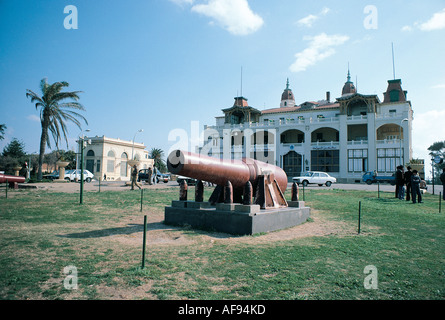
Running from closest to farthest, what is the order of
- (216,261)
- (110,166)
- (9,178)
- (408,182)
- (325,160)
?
(216,261) < (408,182) < (9,178) < (325,160) < (110,166)

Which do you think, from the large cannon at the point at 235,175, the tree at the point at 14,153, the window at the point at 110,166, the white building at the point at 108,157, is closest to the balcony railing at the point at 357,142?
the white building at the point at 108,157

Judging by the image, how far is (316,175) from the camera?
30062 mm

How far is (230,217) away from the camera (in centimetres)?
648

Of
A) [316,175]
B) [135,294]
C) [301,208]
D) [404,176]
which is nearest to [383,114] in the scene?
[316,175]

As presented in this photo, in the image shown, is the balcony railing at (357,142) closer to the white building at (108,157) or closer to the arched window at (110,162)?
the white building at (108,157)

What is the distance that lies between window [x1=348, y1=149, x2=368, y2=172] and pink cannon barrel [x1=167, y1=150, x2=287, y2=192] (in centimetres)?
3711

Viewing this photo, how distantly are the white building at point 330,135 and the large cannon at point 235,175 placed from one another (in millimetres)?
35200

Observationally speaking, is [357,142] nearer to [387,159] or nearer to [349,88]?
[387,159]

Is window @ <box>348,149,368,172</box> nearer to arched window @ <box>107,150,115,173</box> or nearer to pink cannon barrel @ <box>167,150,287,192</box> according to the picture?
pink cannon barrel @ <box>167,150,287,192</box>

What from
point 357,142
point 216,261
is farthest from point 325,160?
point 216,261

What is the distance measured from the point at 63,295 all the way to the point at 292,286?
2.52 meters

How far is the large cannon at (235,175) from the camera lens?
529 centimetres

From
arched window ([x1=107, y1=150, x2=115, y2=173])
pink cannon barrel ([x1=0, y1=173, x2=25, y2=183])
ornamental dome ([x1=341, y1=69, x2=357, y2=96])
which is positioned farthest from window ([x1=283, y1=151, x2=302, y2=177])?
pink cannon barrel ([x1=0, y1=173, x2=25, y2=183])

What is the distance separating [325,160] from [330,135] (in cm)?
672
